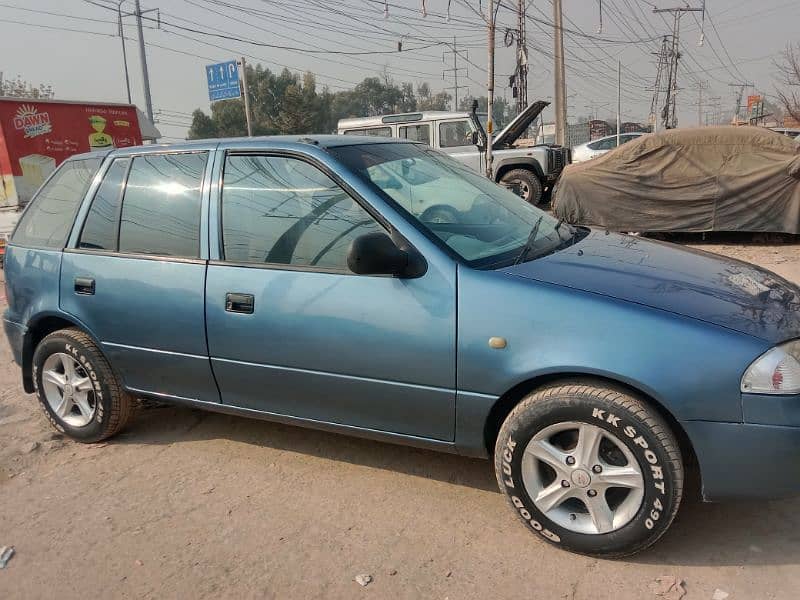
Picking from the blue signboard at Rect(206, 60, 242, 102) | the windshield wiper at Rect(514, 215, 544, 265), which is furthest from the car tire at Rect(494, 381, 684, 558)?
the blue signboard at Rect(206, 60, 242, 102)

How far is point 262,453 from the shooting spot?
358 centimetres

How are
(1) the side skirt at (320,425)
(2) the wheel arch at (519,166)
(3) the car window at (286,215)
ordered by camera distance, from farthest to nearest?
(2) the wheel arch at (519,166) → (3) the car window at (286,215) → (1) the side skirt at (320,425)

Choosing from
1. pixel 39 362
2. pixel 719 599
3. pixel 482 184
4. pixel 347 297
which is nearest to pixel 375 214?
pixel 347 297

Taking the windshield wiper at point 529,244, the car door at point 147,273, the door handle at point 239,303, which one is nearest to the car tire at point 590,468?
the windshield wiper at point 529,244

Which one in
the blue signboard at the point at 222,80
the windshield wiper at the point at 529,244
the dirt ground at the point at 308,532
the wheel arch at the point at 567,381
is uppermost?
the blue signboard at the point at 222,80

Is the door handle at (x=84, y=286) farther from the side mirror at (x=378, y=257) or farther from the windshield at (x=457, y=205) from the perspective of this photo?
the side mirror at (x=378, y=257)

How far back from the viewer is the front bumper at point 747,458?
2.23 m

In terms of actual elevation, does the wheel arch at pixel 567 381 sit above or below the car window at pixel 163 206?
below

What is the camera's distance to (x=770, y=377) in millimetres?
2223

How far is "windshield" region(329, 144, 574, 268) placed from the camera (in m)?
2.90

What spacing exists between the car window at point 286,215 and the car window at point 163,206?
0.21m

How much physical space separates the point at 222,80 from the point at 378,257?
50.4 ft

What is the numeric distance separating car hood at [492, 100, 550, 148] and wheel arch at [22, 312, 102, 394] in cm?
1107

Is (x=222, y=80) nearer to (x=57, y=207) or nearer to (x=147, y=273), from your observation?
(x=57, y=207)
